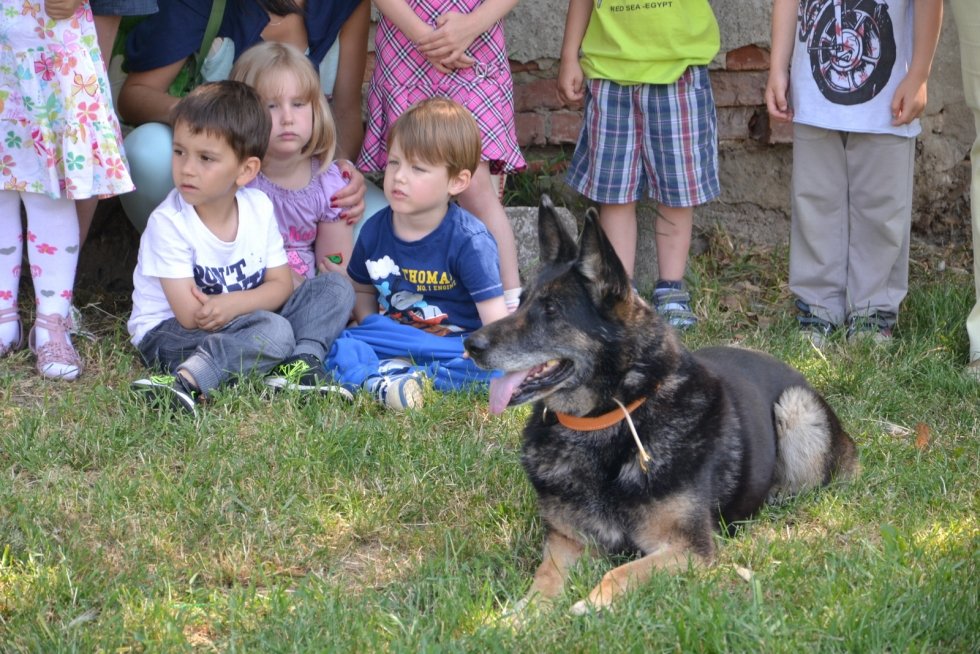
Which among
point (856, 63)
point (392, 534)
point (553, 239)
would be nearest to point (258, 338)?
point (392, 534)

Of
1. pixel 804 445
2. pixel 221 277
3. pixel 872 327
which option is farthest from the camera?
pixel 872 327

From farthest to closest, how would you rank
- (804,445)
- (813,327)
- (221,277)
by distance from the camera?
1. (813,327)
2. (221,277)
3. (804,445)

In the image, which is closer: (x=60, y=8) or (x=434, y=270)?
(x=60, y=8)

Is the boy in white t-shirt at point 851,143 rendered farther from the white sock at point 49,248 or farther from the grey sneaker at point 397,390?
the white sock at point 49,248

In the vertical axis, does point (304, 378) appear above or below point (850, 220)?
below

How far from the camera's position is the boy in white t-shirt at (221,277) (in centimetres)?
442

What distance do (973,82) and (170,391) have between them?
3298 millimetres

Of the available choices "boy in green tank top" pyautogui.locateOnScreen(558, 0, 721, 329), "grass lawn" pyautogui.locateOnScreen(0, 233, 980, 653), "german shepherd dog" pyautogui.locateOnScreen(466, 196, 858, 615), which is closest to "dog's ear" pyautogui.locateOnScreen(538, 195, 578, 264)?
"german shepherd dog" pyautogui.locateOnScreen(466, 196, 858, 615)

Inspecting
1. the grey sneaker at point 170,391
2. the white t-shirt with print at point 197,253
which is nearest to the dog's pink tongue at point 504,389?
the grey sneaker at point 170,391

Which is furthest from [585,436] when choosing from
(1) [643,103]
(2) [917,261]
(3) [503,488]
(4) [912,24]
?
(2) [917,261]

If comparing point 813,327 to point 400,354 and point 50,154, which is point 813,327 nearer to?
point 400,354

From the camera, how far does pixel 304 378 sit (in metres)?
4.46

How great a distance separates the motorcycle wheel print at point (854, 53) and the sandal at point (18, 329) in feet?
11.3

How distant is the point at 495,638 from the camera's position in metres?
2.63
